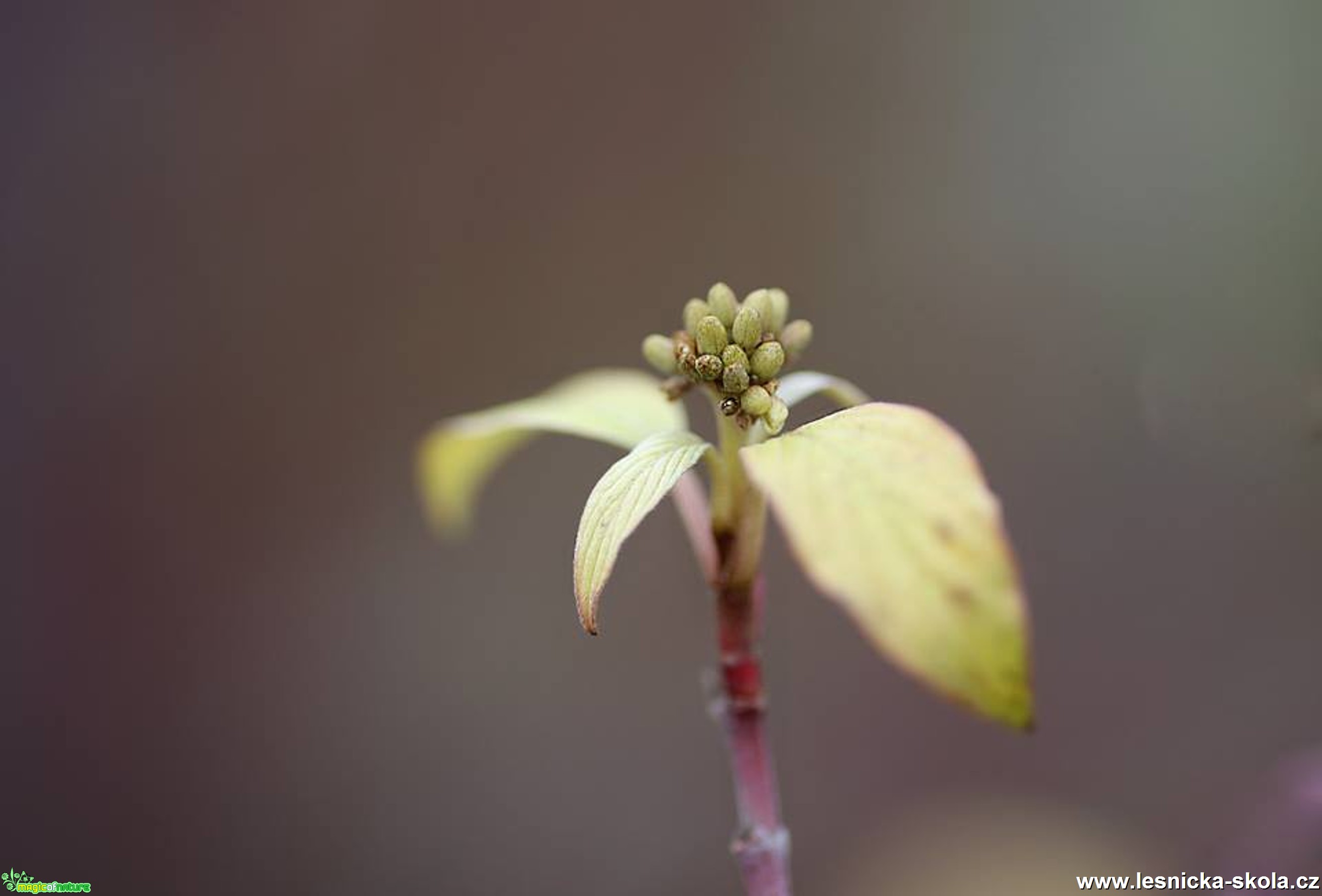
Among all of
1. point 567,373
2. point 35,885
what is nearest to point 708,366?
point 35,885

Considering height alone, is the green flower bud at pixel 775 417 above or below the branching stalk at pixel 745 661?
above

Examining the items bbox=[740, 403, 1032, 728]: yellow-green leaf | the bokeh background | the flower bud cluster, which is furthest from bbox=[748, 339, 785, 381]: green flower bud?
the bokeh background

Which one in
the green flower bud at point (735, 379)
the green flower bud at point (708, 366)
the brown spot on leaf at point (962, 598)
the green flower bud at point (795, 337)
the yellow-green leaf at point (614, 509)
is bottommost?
the brown spot on leaf at point (962, 598)

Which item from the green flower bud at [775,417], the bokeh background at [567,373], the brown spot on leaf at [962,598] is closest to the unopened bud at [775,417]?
the green flower bud at [775,417]

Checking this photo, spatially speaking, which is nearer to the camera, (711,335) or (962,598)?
(962,598)

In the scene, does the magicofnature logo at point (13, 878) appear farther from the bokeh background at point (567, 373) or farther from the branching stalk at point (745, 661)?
the branching stalk at point (745, 661)

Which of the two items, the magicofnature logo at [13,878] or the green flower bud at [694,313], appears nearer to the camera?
the green flower bud at [694,313]

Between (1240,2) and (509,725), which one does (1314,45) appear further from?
(509,725)

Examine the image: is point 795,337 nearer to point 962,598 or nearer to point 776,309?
point 776,309
